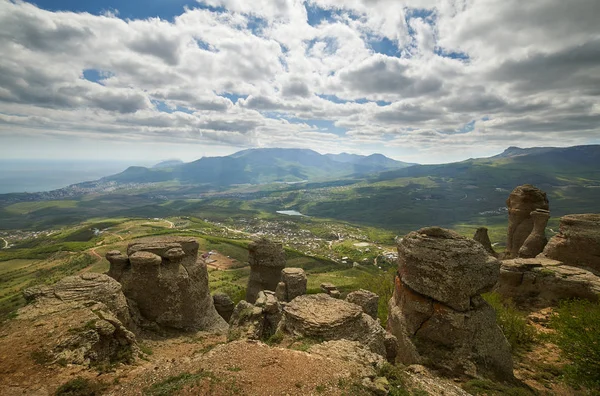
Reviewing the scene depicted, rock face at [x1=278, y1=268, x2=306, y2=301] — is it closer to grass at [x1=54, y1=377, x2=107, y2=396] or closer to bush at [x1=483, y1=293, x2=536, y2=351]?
bush at [x1=483, y1=293, x2=536, y2=351]

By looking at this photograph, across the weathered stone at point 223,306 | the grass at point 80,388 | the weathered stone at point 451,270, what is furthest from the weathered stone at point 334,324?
the weathered stone at point 223,306

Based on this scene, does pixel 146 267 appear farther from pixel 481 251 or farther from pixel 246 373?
pixel 481 251

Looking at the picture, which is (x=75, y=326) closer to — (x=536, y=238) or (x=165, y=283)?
(x=165, y=283)

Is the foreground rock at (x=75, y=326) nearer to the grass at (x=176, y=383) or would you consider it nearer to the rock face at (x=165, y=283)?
the rock face at (x=165, y=283)

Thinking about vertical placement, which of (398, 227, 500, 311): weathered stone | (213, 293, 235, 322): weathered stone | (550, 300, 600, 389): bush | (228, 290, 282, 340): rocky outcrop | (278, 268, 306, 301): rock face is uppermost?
(398, 227, 500, 311): weathered stone

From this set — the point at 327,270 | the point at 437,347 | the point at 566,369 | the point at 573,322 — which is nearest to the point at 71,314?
the point at 437,347

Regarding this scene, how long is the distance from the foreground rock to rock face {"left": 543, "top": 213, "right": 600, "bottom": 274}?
4558cm

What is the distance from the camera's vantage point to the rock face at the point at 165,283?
27.0 metres

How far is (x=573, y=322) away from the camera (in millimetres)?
18344

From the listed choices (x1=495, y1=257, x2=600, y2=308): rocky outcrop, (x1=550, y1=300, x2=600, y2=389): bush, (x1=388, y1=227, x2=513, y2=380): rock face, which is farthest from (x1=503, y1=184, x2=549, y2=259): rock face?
(x1=388, y1=227, x2=513, y2=380): rock face

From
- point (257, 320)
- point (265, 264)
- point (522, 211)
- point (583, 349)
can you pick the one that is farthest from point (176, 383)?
point (522, 211)

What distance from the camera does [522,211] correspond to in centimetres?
4506

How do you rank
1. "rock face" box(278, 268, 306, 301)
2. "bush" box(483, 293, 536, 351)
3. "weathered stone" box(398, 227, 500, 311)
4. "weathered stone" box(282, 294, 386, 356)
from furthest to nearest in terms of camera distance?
"rock face" box(278, 268, 306, 301) < "bush" box(483, 293, 536, 351) < "weathered stone" box(398, 227, 500, 311) < "weathered stone" box(282, 294, 386, 356)

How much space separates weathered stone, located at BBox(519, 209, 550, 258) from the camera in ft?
133
